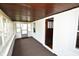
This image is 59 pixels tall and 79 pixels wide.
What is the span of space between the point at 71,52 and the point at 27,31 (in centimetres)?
766

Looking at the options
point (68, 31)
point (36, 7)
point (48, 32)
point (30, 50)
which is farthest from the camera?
point (48, 32)

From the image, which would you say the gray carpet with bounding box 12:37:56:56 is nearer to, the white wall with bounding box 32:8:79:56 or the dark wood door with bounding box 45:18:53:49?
the dark wood door with bounding box 45:18:53:49

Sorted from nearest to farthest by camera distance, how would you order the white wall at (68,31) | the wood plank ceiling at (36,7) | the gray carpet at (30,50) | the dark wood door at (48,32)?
the wood plank ceiling at (36,7), the white wall at (68,31), the gray carpet at (30,50), the dark wood door at (48,32)

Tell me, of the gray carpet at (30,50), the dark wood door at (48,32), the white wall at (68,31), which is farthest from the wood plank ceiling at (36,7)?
the gray carpet at (30,50)

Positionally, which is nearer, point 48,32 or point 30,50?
point 30,50

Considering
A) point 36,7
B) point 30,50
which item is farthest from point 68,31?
point 30,50

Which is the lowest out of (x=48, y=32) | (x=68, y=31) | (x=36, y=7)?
(x=48, y=32)

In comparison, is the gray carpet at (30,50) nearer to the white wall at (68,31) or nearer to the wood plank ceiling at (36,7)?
the white wall at (68,31)

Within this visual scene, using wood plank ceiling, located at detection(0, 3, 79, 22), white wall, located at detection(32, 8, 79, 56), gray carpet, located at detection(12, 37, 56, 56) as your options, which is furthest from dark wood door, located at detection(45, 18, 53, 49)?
wood plank ceiling, located at detection(0, 3, 79, 22)

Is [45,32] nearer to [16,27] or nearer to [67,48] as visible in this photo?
[67,48]

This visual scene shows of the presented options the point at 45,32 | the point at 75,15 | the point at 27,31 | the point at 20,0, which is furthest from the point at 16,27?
the point at 20,0

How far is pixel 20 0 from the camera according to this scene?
44.8 inches

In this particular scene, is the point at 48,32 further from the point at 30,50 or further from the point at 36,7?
the point at 36,7

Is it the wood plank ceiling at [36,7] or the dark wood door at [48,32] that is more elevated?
the wood plank ceiling at [36,7]
